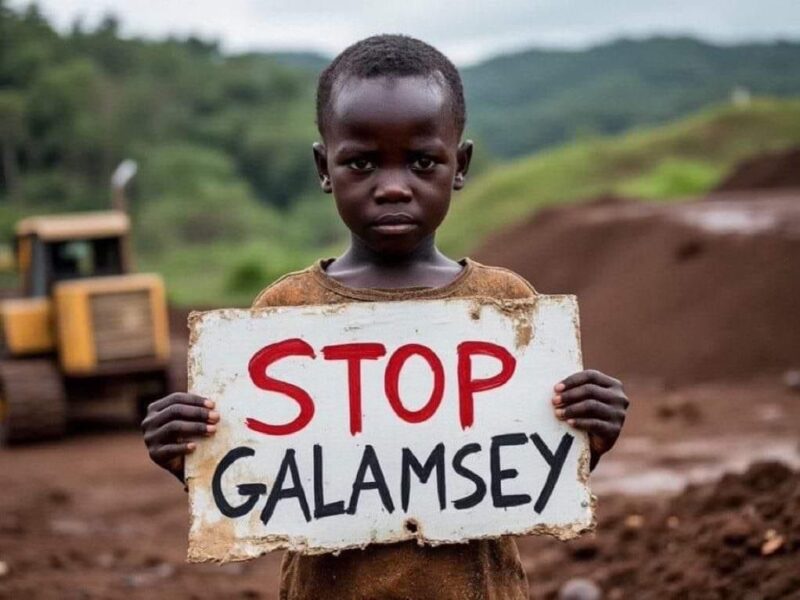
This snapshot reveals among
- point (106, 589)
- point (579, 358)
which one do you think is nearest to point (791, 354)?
point (106, 589)

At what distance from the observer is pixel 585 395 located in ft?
7.29

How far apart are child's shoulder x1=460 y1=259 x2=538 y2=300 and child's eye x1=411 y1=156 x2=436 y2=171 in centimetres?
30

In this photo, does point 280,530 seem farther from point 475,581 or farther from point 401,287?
point 401,287

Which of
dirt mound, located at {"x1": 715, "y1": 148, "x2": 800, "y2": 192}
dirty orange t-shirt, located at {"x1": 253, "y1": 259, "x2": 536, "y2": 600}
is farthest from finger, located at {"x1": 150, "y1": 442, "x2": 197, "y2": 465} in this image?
dirt mound, located at {"x1": 715, "y1": 148, "x2": 800, "y2": 192}

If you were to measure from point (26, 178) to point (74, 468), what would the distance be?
3709 cm

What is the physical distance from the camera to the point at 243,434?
2.25 metres

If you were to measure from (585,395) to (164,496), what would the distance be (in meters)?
6.72

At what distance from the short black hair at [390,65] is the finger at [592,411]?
593 millimetres

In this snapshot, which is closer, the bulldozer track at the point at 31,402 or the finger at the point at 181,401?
the finger at the point at 181,401

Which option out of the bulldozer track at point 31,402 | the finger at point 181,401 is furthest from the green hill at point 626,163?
the finger at point 181,401

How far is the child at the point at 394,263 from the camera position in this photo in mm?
2164

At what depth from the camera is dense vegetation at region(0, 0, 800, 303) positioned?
116 feet

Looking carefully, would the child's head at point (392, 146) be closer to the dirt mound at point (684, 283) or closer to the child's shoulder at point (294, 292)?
the child's shoulder at point (294, 292)

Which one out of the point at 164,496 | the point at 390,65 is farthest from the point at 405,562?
the point at 164,496
